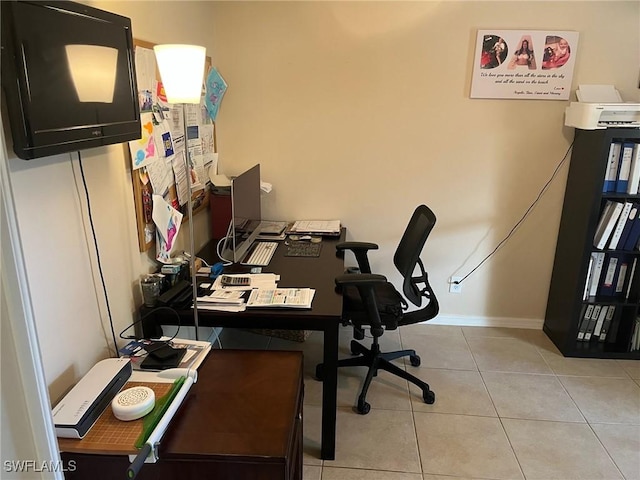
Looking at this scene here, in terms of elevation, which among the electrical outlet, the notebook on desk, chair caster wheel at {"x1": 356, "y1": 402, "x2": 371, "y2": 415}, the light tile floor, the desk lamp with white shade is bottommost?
the light tile floor

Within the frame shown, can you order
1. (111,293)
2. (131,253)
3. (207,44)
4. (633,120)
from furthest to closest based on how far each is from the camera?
(207,44)
(633,120)
(131,253)
(111,293)

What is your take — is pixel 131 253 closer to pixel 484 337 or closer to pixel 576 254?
pixel 484 337

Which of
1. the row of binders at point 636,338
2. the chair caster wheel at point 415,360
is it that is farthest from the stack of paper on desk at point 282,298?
the row of binders at point 636,338

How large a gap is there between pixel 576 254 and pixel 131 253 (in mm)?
2613

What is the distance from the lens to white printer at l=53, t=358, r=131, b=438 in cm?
124

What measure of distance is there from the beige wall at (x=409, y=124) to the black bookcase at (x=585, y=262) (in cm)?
13

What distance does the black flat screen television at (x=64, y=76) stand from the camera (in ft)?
3.62

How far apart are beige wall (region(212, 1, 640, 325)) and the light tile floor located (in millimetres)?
518

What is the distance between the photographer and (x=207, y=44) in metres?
2.82

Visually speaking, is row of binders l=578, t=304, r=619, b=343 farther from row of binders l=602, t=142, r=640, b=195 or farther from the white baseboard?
row of binders l=602, t=142, r=640, b=195

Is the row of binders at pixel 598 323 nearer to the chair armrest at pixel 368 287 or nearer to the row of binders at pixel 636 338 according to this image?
the row of binders at pixel 636 338

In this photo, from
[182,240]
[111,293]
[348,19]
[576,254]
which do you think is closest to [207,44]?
[348,19]

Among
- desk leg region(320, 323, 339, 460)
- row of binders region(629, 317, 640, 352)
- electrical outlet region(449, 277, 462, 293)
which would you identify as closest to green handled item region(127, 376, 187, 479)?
desk leg region(320, 323, 339, 460)

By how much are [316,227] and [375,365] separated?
990mm
